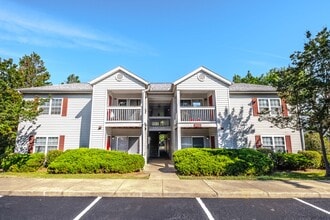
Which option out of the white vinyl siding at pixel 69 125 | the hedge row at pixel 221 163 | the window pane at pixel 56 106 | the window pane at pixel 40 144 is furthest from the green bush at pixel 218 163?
the window pane at pixel 40 144

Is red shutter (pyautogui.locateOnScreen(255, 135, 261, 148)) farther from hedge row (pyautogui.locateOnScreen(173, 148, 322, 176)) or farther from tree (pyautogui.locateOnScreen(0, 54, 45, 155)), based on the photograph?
tree (pyautogui.locateOnScreen(0, 54, 45, 155))

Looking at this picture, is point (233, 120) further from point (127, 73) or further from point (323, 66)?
point (127, 73)

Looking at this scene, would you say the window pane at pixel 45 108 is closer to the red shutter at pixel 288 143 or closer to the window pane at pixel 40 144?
the window pane at pixel 40 144

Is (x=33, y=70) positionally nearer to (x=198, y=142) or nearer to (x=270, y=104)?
(x=198, y=142)

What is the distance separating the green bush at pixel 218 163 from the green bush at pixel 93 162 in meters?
3.06

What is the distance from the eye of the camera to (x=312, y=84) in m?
11.2

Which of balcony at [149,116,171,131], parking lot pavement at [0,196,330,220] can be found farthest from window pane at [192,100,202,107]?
parking lot pavement at [0,196,330,220]

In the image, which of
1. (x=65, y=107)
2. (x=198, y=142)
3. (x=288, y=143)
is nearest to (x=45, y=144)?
(x=65, y=107)

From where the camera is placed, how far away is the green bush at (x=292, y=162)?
13.8 metres

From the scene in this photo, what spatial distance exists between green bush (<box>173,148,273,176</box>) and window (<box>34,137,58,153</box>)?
34.6 feet

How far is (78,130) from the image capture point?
633 inches

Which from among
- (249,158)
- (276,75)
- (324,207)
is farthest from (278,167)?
(324,207)

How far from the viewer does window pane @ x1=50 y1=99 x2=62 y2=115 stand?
16.3m

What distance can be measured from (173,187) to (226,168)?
14.1 feet
